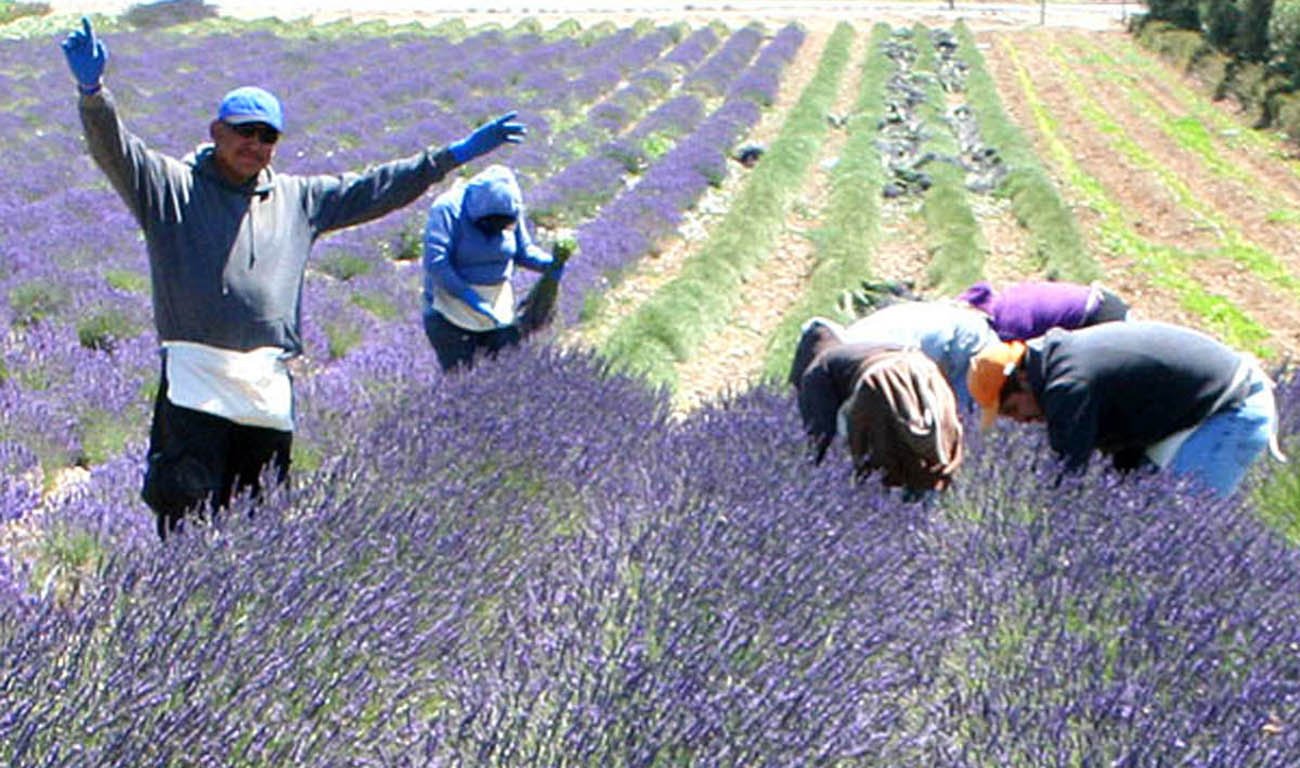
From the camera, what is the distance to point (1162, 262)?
1099cm

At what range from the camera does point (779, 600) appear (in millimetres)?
3227

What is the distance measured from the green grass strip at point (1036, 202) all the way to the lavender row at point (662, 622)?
6061 millimetres

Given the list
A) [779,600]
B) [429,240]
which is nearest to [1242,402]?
[779,600]

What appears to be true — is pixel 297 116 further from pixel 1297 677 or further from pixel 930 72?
pixel 1297 677

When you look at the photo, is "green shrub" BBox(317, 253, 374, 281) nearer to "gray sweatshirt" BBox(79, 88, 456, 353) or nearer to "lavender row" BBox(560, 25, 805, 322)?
"lavender row" BBox(560, 25, 805, 322)

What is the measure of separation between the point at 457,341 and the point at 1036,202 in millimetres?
8186

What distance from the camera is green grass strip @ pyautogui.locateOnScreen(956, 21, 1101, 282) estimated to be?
1009 cm

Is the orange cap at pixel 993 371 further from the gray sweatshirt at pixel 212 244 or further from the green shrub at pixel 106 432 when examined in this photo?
the green shrub at pixel 106 432

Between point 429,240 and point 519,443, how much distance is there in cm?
103

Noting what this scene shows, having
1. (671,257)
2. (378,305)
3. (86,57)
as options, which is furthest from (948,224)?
(86,57)

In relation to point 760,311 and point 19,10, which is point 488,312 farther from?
point 19,10

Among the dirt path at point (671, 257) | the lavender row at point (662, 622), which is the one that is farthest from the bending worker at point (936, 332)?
the dirt path at point (671, 257)

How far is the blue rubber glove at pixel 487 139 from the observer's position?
3.96 meters

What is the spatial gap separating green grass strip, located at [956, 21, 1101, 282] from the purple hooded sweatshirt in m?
4.94
